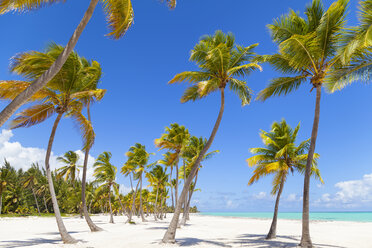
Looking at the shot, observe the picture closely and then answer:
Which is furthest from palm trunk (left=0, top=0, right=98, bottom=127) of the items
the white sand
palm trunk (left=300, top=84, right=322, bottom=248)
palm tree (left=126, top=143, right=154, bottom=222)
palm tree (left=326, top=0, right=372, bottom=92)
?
palm tree (left=126, top=143, right=154, bottom=222)

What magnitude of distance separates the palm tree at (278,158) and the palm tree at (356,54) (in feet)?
17.0

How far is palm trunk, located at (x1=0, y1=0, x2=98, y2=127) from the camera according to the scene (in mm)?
5185

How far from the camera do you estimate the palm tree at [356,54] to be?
692 centimetres

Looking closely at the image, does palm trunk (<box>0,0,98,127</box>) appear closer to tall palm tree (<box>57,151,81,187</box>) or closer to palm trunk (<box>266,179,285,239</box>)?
palm trunk (<box>266,179,285,239</box>)

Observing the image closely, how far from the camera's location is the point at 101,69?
1577cm

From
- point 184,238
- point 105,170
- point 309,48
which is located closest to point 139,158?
point 105,170

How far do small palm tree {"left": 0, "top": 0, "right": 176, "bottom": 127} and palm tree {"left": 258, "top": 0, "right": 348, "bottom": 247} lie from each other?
547cm

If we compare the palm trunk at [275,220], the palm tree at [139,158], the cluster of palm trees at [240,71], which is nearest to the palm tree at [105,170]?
the palm tree at [139,158]

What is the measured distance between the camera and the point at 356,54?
352 inches

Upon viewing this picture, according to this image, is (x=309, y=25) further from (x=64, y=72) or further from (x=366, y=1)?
(x=64, y=72)

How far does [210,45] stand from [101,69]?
747cm

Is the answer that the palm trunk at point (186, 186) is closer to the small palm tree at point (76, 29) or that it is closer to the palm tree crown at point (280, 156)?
the palm tree crown at point (280, 156)

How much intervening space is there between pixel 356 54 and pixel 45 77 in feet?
33.8

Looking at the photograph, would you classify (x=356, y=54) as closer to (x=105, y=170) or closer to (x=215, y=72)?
(x=215, y=72)
